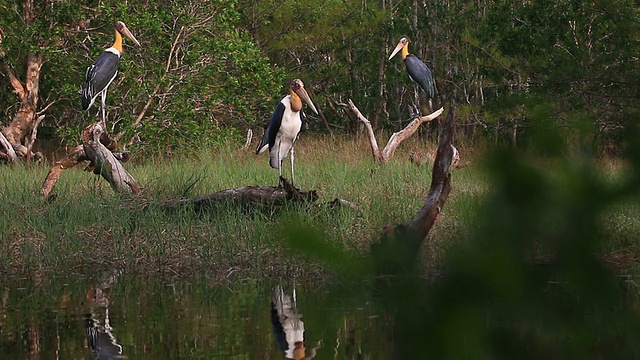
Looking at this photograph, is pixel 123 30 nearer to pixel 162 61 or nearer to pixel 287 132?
pixel 162 61

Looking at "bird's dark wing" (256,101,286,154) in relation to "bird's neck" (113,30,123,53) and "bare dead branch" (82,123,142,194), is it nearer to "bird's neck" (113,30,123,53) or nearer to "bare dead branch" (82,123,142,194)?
"bare dead branch" (82,123,142,194)

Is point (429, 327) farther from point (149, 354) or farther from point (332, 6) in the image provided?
point (332, 6)

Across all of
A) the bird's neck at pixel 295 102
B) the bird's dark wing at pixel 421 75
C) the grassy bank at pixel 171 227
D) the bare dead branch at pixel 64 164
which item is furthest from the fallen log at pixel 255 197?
the bird's dark wing at pixel 421 75

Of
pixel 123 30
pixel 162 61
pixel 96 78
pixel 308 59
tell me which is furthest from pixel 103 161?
pixel 308 59

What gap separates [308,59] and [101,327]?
14.1 metres

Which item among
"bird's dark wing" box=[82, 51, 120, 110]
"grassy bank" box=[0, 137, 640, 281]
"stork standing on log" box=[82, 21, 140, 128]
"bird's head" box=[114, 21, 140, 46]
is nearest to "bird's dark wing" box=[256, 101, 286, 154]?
"grassy bank" box=[0, 137, 640, 281]

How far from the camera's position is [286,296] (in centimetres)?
605

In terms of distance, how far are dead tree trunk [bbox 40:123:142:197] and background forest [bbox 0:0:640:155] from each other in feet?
9.99

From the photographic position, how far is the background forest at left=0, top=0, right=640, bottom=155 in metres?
11.7

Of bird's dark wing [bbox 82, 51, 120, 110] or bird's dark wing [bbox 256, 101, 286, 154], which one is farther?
bird's dark wing [bbox 82, 51, 120, 110]

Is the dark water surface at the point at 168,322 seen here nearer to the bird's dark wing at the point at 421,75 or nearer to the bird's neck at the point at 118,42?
the bird's neck at the point at 118,42

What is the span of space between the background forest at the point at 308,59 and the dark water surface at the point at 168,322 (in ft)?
11.6

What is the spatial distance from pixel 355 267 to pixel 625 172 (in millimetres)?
279

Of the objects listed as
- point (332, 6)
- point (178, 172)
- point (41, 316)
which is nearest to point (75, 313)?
point (41, 316)
